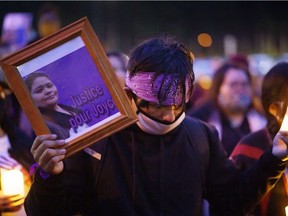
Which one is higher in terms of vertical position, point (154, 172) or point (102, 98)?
point (102, 98)

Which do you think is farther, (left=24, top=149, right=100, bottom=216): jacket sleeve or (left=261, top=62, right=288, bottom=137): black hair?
(left=261, top=62, right=288, bottom=137): black hair

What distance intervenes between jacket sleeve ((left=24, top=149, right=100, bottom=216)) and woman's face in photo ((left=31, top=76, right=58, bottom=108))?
251 millimetres

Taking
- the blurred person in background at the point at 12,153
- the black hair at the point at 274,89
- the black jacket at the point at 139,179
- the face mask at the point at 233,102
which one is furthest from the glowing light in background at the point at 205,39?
the black jacket at the point at 139,179

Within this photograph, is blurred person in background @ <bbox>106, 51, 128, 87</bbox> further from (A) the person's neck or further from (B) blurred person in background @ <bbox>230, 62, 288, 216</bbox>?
(B) blurred person in background @ <bbox>230, 62, 288, 216</bbox>

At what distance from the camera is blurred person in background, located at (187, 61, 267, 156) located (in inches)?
184

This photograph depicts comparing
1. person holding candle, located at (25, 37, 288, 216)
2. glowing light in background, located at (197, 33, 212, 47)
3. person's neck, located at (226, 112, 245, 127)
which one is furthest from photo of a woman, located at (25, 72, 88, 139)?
glowing light in background, located at (197, 33, 212, 47)

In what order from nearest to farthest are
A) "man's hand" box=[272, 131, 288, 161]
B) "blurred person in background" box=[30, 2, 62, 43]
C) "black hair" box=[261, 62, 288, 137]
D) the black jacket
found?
1. the black jacket
2. "man's hand" box=[272, 131, 288, 161]
3. "black hair" box=[261, 62, 288, 137]
4. "blurred person in background" box=[30, 2, 62, 43]

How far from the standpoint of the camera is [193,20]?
2502cm

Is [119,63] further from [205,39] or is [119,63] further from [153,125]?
[205,39]

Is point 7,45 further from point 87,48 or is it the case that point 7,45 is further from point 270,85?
point 87,48

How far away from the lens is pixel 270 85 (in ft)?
10.3

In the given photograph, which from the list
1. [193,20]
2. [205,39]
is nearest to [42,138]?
[193,20]

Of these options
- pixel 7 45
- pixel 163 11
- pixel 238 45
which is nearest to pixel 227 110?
pixel 7 45

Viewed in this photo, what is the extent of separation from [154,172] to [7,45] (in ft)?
11.5
